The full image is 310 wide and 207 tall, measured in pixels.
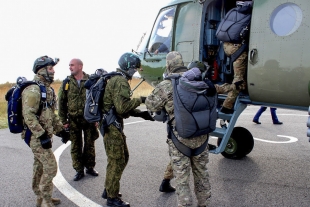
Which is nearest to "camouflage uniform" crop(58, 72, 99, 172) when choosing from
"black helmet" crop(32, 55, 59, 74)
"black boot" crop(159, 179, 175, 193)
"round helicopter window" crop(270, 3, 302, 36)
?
"black helmet" crop(32, 55, 59, 74)

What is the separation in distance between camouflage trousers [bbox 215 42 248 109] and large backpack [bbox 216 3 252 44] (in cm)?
13

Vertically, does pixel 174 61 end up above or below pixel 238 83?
above

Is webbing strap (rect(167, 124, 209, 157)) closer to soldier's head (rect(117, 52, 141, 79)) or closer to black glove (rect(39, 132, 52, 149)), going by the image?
soldier's head (rect(117, 52, 141, 79))

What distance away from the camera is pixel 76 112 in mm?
4758

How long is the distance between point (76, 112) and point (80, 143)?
0.52 meters

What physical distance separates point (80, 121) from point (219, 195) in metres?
2.30

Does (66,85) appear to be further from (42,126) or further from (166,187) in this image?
(166,187)

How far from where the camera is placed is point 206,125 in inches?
131

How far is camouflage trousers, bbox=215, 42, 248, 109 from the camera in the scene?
4.85 meters

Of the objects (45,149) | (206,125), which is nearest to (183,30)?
(206,125)

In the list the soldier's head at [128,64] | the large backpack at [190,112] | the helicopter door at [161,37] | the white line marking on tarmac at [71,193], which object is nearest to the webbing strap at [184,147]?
the large backpack at [190,112]

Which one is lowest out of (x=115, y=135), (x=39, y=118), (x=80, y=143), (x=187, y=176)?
(x=80, y=143)

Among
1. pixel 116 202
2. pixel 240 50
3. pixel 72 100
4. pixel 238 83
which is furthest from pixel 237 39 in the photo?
pixel 116 202

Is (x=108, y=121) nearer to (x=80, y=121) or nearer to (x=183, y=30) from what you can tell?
(x=80, y=121)
